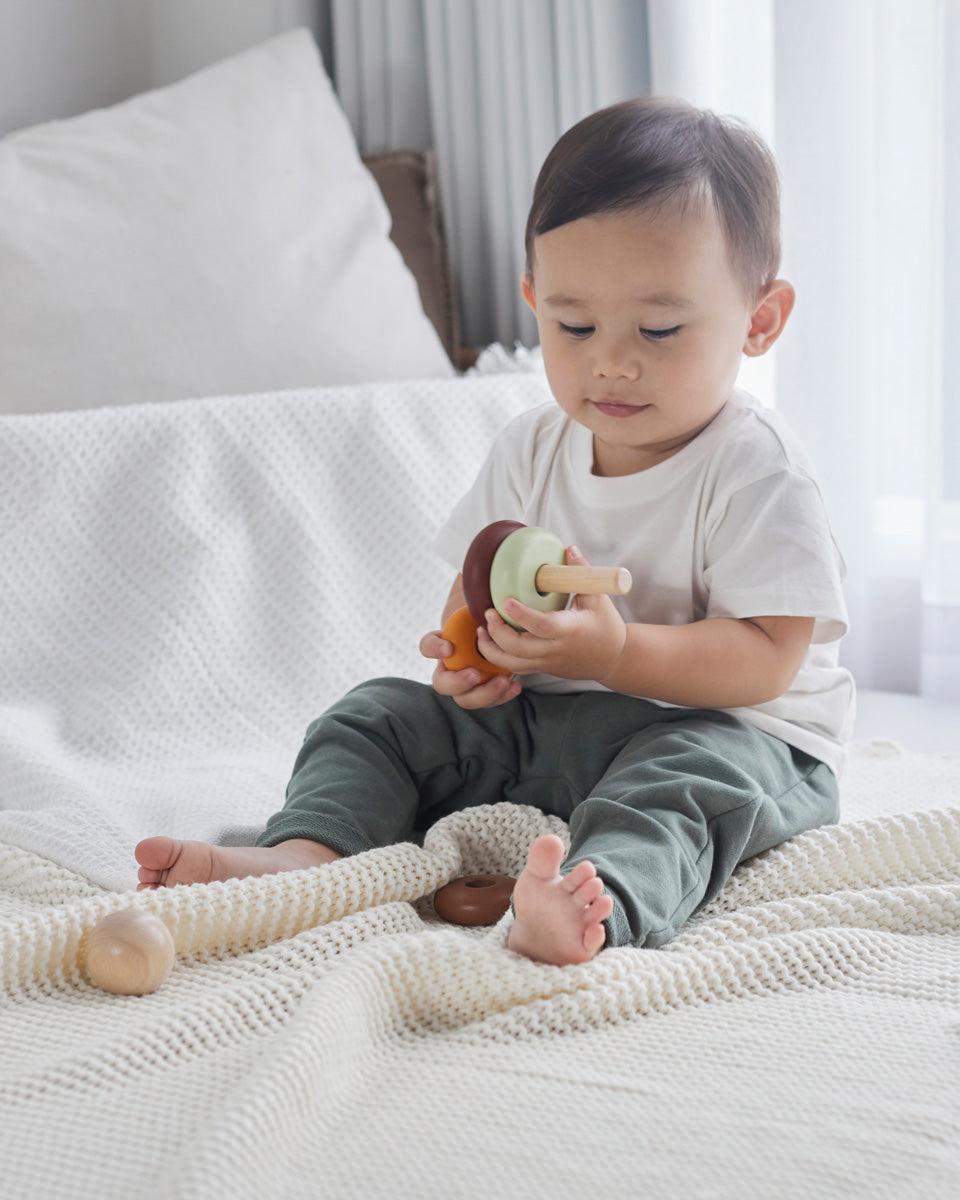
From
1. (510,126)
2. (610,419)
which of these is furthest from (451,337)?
(610,419)

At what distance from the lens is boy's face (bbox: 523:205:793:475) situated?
0.91m

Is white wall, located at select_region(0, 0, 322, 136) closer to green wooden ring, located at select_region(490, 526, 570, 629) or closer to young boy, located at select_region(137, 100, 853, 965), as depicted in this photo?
young boy, located at select_region(137, 100, 853, 965)

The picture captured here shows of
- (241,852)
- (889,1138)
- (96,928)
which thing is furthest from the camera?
(241,852)

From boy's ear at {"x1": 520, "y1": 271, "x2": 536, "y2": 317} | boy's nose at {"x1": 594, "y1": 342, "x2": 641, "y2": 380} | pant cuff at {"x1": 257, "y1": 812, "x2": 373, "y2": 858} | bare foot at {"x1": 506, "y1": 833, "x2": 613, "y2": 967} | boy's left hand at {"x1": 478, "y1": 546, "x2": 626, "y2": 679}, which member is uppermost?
boy's ear at {"x1": 520, "y1": 271, "x2": 536, "y2": 317}

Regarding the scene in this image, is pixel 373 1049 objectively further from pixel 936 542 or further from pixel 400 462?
pixel 936 542

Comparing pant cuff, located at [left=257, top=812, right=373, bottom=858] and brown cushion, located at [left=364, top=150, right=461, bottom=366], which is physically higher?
brown cushion, located at [left=364, top=150, right=461, bottom=366]

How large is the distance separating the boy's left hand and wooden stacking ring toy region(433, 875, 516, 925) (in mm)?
151

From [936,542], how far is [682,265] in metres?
0.81

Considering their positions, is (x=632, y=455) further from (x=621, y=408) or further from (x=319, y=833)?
(x=319, y=833)

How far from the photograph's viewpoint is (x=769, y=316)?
1.01 m

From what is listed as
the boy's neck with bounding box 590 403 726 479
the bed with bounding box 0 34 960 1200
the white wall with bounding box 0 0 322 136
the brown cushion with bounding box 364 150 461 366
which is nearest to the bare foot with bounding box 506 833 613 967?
the bed with bounding box 0 34 960 1200

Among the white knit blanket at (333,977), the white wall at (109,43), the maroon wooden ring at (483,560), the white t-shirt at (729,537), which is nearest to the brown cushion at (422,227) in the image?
the white wall at (109,43)

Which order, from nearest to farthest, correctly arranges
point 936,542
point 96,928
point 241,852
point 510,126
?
point 96,928 → point 241,852 → point 936,542 → point 510,126

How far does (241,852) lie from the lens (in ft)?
2.87
